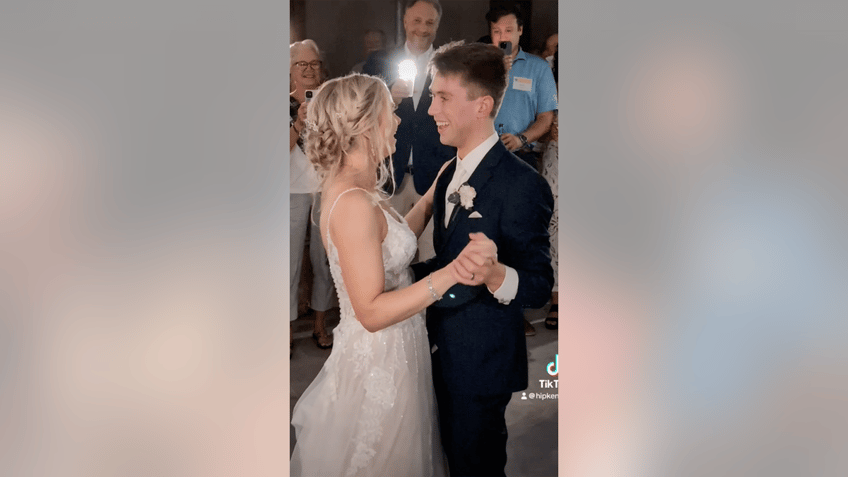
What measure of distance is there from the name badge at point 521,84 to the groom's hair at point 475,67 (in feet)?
0.11

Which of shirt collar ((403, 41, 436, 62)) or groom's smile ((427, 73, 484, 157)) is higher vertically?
shirt collar ((403, 41, 436, 62))

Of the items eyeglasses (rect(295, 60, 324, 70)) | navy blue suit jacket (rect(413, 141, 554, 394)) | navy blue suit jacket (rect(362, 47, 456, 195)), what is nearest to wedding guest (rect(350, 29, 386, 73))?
navy blue suit jacket (rect(362, 47, 456, 195))

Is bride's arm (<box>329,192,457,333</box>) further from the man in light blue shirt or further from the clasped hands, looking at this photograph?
the man in light blue shirt

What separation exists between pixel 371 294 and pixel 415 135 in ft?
1.83

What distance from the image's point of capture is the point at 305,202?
2.13 metres

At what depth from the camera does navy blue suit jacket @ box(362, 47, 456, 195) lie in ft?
6.93

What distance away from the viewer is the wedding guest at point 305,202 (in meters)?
2.12

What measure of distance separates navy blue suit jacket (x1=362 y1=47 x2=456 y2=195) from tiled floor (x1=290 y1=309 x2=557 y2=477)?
569 mm

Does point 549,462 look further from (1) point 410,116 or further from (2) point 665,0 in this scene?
(2) point 665,0

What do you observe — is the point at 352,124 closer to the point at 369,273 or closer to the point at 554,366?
the point at 369,273

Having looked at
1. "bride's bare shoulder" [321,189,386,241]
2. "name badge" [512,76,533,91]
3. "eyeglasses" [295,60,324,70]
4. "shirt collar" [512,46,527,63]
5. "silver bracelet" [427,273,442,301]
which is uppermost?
"shirt collar" [512,46,527,63]

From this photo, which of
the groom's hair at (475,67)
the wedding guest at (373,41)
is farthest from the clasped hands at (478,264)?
the wedding guest at (373,41)

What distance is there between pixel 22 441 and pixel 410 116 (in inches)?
72.4

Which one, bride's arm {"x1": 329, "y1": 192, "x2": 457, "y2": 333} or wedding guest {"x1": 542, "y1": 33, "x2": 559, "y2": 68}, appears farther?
wedding guest {"x1": 542, "y1": 33, "x2": 559, "y2": 68}
